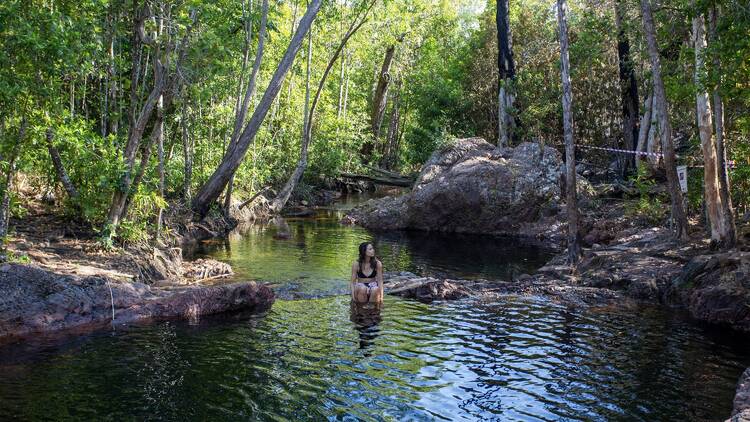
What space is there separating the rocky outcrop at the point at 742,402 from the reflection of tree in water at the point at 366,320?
4.44 meters

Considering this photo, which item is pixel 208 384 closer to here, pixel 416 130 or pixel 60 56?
pixel 60 56

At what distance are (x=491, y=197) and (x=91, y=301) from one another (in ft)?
52.8

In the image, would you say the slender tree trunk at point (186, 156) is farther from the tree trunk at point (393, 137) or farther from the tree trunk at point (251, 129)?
the tree trunk at point (393, 137)

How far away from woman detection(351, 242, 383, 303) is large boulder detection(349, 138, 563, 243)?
38.8 ft

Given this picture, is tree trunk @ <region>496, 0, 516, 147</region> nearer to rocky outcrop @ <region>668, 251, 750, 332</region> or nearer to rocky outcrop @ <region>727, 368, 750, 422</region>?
rocky outcrop @ <region>668, 251, 750, 332</region>

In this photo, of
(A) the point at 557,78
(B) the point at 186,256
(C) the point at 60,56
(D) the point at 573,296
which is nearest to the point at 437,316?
→ (D) the point at 573,296

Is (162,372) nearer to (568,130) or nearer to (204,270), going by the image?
(204,270)

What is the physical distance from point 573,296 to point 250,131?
1123 centimetres

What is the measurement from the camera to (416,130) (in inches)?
1432

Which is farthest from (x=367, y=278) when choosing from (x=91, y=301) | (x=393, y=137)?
(x=393, y=137)

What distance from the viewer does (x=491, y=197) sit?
23.8 metres

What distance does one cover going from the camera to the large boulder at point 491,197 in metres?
23.4

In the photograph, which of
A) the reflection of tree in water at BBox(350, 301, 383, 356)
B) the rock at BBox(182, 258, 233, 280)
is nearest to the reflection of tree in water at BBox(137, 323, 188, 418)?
the reflection of tree in water at BBox(350, 301, 383, 356)

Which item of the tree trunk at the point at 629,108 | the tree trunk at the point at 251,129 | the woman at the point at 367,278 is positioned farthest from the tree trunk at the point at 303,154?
the woman at the point at 367,278
